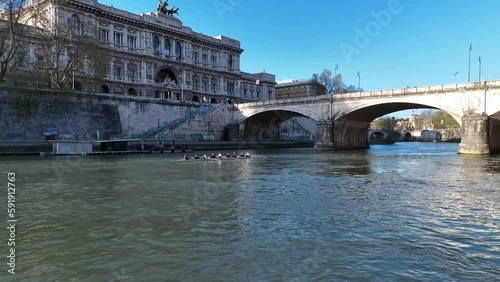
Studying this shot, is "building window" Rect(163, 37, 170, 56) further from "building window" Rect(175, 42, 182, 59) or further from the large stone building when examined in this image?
"building window" Rect(175, 42, 182, 59)

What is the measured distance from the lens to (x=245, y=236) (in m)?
8.91

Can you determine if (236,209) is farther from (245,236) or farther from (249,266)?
(249,266)

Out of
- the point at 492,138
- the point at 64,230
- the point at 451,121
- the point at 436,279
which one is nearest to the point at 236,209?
the point at 64,230

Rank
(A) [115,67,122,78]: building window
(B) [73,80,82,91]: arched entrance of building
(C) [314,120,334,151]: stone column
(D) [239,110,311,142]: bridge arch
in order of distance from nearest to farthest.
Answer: (C) [314,120,334,151]: stone column → (B) [73,80,82,91]: arched entrance of building → (A) [115,67,122,78]: building window → (D) [239,110,311,142]: bridge arch

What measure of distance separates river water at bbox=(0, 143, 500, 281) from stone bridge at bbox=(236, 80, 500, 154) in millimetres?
26012

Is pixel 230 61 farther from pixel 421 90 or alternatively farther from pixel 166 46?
pixel 421 90

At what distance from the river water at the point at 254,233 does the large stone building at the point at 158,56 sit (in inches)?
1753

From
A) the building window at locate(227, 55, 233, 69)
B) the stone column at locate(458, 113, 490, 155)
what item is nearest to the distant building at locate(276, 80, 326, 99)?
the building window at locate(227, 55, 233, 69)

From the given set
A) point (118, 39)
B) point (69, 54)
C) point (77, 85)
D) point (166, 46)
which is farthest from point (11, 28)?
point (166, 46)

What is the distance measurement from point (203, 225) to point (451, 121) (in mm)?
134587

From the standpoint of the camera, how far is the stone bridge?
3916 centimetres

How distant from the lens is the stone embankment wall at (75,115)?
39.7m

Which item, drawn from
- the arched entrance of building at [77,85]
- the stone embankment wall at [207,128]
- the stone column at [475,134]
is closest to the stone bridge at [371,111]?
the stone column at [475,134]

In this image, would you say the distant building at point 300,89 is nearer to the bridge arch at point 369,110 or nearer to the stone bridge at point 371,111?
the stone bridge at point 371,111
